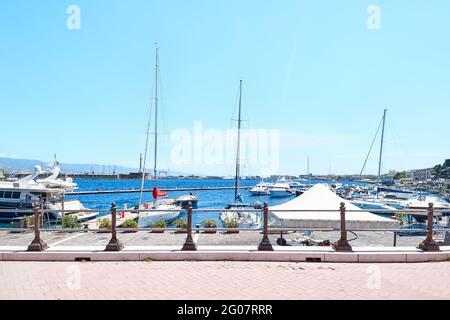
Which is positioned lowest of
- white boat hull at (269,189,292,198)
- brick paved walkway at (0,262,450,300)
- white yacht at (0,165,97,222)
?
Result: white boat hull at (269,189,292,198)

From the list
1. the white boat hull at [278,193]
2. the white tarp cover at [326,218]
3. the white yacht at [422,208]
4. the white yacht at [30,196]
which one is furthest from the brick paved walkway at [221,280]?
the white boat hull at [278,193]

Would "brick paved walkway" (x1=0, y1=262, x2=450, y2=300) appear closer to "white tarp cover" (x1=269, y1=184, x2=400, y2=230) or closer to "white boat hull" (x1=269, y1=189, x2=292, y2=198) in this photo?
"white tarp cover" (x1=269, y1=184, x2=400, y2=230)

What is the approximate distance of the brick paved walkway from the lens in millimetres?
7016

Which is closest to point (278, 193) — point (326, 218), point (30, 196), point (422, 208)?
point (30, 196)

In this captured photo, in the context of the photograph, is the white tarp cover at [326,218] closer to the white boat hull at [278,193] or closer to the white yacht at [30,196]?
the white yacht at [30,196]

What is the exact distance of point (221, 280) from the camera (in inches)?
314

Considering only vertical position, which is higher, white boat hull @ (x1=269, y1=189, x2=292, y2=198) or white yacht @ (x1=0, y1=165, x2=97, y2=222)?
white yacht @ (x1=0, y1=165, x2=97, y2=222)

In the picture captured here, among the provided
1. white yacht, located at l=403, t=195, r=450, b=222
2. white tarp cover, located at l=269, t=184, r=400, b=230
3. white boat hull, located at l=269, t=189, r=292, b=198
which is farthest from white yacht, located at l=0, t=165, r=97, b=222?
white boat hull, located at l=269, t=189, r=292, b=198

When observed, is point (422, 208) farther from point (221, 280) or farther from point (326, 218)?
point (221, 280)
